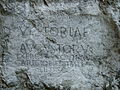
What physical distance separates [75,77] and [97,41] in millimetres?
204

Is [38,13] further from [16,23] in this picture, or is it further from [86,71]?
[86,71]

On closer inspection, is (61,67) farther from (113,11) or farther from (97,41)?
(113,11)

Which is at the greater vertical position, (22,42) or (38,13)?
(38,13)

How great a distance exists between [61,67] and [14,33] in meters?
0.28

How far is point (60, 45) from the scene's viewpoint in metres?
1.54

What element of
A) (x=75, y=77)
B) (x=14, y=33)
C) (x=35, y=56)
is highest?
(x=14, y=33)

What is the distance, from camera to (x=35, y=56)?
1.52 metres

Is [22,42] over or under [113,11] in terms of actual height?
under

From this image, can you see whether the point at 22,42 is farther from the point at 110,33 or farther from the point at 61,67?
the point at 110,33

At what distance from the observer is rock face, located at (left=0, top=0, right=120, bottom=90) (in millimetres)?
1494

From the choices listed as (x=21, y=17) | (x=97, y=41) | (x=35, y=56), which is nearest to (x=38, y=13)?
(x=21, y=17)

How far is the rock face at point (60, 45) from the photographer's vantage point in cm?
149

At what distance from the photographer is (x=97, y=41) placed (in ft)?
5.15

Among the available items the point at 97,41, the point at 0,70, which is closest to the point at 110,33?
the point at 97,41
